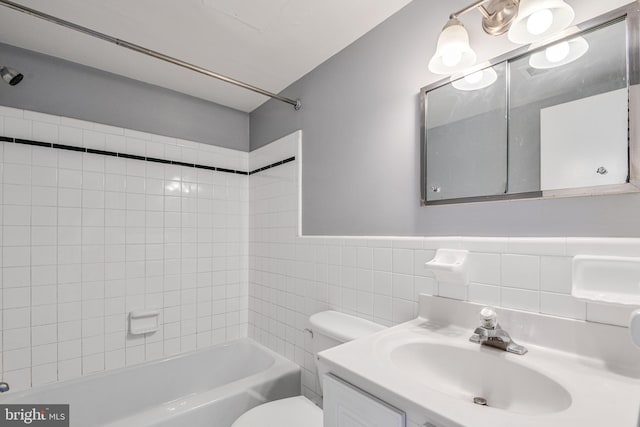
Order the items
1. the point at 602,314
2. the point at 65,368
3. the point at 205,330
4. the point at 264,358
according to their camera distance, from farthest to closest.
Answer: the point at 205,330 < the point at 264,358 < the point at 65,368 < the point at 602,314

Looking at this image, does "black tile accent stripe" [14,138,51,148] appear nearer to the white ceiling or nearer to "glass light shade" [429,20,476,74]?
the white ceiling

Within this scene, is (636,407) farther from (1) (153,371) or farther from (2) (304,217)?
(1) (153,371)

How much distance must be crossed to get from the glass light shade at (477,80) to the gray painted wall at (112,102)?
1.92 metres

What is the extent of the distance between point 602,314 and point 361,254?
3.09ft

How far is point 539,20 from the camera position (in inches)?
37.4

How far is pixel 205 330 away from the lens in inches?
93.9

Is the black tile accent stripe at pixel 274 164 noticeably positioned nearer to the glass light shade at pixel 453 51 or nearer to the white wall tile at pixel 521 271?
the glass light shade at pixel 453 51

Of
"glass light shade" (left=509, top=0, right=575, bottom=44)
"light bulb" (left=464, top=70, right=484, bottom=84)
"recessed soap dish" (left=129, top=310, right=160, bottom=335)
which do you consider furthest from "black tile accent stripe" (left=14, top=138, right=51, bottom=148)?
"glass light shade" (left=509, top=0, right=575, bottom=44)

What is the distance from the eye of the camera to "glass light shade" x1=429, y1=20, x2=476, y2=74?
1090 mm

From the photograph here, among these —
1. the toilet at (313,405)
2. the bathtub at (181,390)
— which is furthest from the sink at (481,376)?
the bathtub at (181,390)

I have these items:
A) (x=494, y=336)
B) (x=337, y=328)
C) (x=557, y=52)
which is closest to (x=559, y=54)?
(x=557, y=52)

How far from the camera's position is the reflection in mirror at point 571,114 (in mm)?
879

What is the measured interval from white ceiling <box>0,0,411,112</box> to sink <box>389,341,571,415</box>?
150 centimetres

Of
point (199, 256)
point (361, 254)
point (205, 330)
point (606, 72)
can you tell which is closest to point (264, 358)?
point (205, 330)
